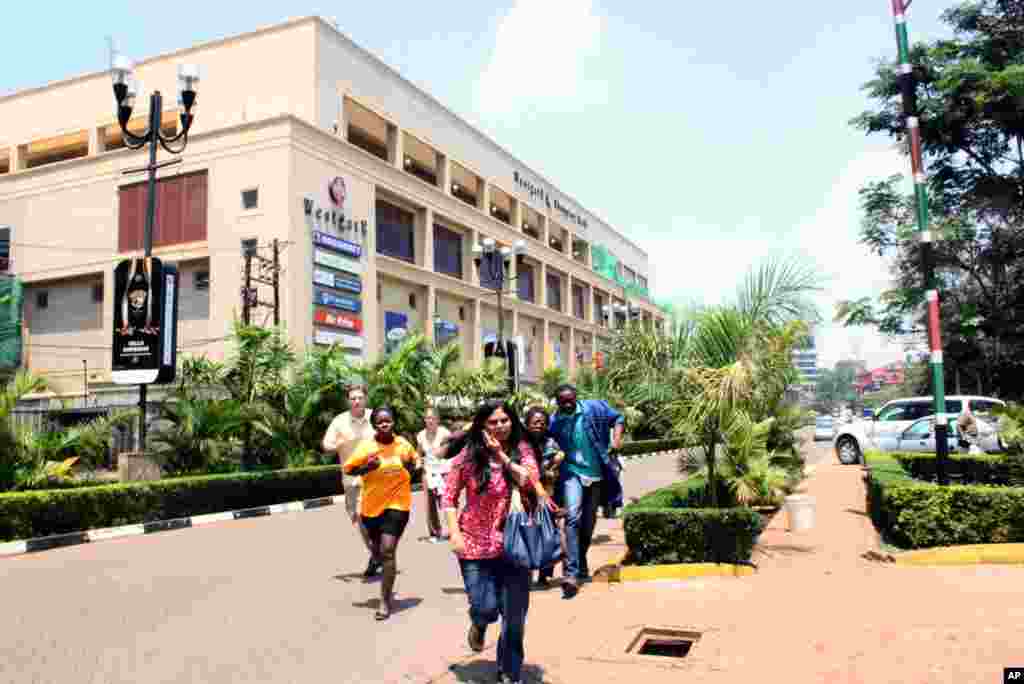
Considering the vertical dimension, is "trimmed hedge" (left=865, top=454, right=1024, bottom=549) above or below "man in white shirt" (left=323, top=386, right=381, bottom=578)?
below

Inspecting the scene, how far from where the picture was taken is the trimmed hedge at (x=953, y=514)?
7.67m

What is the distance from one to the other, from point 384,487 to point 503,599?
215 cm

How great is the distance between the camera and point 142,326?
50.9 feet

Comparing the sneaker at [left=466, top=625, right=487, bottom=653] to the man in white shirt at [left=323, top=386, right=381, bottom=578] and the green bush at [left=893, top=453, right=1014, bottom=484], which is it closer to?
the man in white shirt at [left=323, top=386, right=381, bottom=578]

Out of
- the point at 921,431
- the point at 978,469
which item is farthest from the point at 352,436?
the point at 921,431

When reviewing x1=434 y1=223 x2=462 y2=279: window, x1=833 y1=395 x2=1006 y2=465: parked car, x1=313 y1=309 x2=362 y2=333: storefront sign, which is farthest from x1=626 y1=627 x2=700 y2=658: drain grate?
x1=434 y1=223 x2=462 y2=279: window

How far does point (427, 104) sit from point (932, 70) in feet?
70.5

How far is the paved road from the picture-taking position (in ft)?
16.3

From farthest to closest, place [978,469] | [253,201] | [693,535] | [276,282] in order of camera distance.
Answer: [253,201] → [276,282] → [978,469] → [693,535]

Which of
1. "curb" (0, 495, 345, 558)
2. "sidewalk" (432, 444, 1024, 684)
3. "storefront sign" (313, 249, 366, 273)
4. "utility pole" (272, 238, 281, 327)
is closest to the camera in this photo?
"sidewalk" (432, 444, 1024, 684)

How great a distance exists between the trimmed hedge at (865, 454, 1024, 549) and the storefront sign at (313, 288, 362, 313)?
2393cm

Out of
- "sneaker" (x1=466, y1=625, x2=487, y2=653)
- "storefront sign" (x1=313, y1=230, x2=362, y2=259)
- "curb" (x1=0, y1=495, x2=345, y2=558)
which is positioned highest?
"storefront sign" (x1=313, y1=230, x2=362, y2=259)

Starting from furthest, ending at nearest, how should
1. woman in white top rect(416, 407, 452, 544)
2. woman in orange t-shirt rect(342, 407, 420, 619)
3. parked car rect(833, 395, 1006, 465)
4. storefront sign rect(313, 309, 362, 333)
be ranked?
storefront sign rect(313, 309, 362, 333), parked car rect(833, 395, 1006, 465), woman in white top rect(416, 407, 452, 544), woman in orange t-shirt rect(342, 407, 420, 619)

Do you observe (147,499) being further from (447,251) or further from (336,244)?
(447,251)
